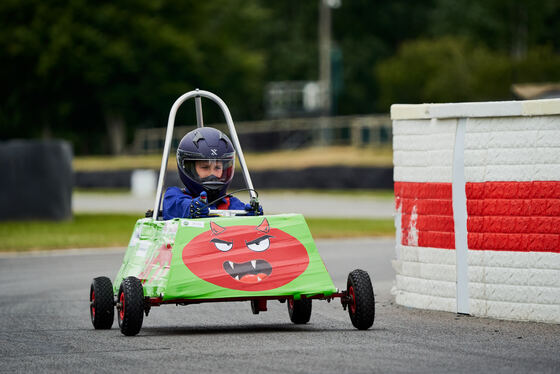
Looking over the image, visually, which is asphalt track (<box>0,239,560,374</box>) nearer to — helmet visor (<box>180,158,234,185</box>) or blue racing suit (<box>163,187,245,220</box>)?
blue racing suit (<box>163,187,245,220</box>)

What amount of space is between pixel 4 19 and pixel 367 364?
5495 cm

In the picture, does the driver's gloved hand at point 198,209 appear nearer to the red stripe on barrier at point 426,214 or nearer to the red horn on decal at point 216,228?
the red horn on decal at point 216,228

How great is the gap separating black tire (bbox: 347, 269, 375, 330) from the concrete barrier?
4.74 feet

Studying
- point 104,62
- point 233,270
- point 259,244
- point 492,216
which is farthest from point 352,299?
point 104,62

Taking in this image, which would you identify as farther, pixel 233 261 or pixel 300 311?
pixel 300 311

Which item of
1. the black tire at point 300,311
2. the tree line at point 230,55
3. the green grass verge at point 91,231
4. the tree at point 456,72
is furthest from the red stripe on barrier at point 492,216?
the tree line at point 230,55

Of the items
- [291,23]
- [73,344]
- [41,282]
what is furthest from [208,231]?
[291,23]

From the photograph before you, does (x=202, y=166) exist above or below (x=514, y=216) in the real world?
above

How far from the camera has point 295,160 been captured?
46938 mm

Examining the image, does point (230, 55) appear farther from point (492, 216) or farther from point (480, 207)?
point (492, 216)

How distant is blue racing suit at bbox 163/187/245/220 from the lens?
381 inches

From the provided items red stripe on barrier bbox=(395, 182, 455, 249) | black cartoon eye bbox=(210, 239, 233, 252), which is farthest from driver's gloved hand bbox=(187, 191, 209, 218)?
red stripe on barrier bbox=(395, 182, 455, 249)

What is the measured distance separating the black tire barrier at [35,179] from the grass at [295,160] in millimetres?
13889

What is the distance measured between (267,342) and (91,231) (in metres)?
16.7
